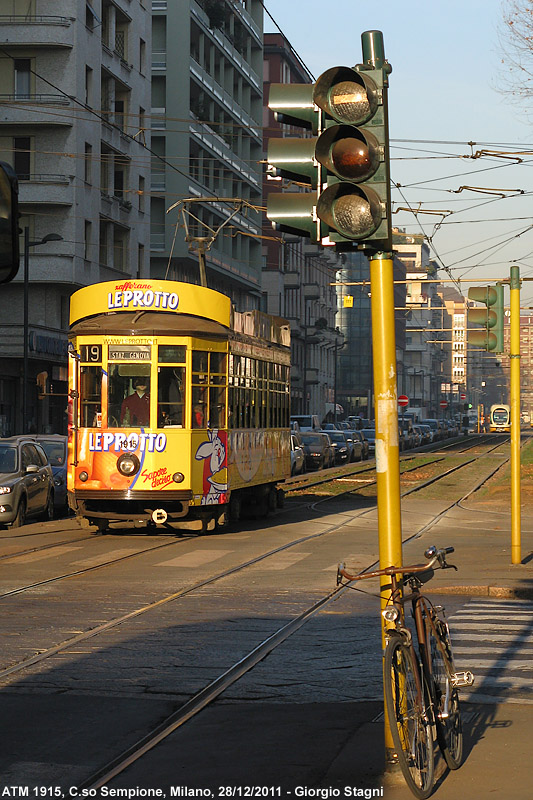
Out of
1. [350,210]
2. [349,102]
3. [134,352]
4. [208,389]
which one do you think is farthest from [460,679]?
[208,389]

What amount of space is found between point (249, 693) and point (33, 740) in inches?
73.1

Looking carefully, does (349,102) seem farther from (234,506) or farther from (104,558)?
(234,506)

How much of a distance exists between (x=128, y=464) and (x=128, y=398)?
0.98 metres

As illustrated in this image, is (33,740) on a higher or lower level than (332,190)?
lower

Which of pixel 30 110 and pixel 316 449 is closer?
pixel 30 110

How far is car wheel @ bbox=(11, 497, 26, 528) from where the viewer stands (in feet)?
76.7

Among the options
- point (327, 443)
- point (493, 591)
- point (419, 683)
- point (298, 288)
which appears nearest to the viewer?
point (419, 683)

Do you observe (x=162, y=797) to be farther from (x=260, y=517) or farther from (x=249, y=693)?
(x=260, y=517)

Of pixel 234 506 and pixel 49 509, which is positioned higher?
pixel 234 506

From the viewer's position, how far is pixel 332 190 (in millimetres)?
6426

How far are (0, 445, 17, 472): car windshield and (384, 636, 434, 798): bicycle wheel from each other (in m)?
18.6

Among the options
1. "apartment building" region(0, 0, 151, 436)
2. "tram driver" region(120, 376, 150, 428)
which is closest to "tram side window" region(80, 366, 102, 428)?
"tram driver" region(120, 376, 150, 428)

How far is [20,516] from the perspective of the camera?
23.5 m

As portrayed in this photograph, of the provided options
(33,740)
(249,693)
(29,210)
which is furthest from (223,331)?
(29,210)
